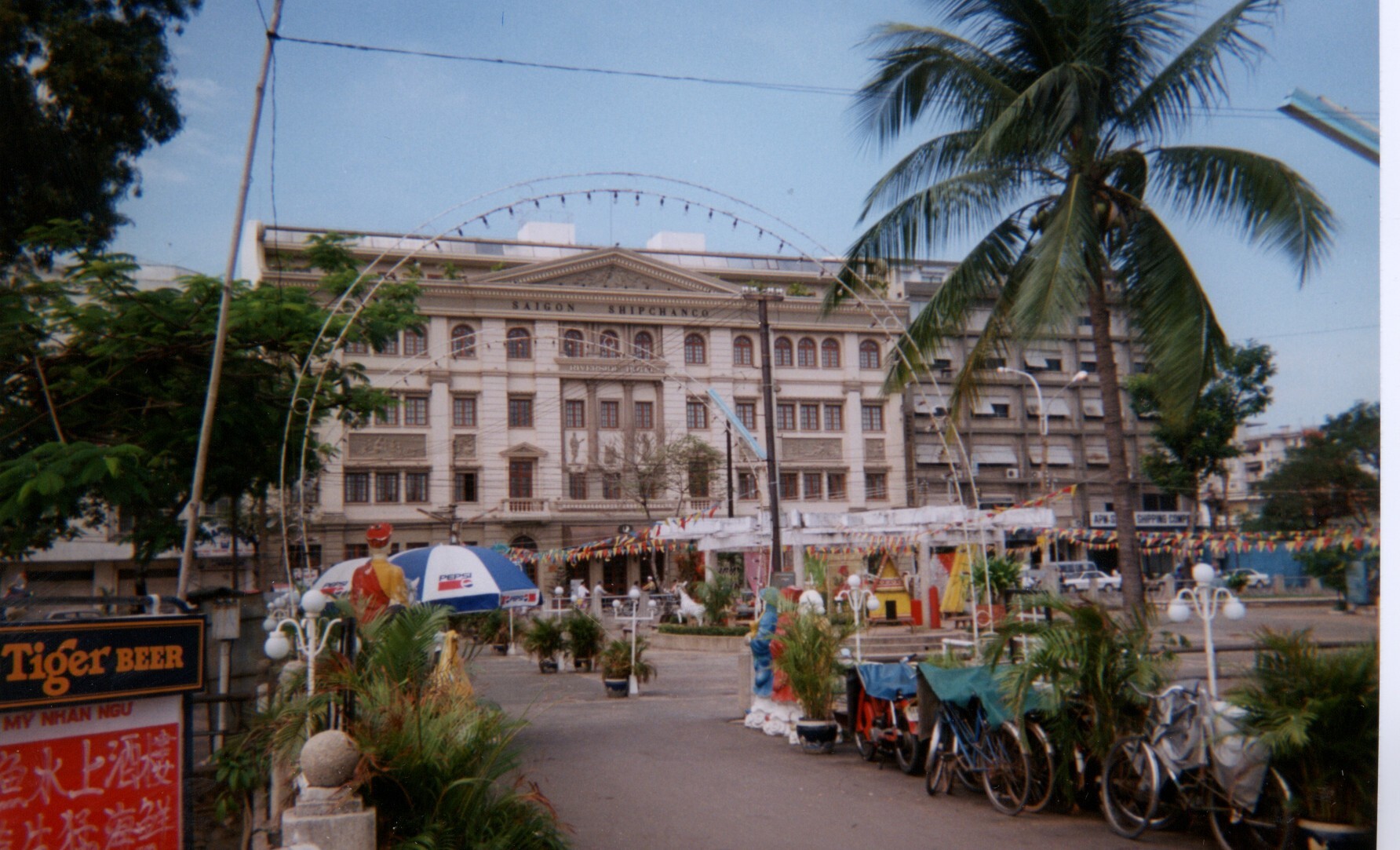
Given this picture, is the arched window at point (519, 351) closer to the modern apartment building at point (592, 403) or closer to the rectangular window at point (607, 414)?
the modern apartment building at point (592, 403)

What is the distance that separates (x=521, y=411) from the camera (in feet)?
158

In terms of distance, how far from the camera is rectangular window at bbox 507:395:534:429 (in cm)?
4791

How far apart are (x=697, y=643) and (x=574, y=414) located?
2173 centimetres

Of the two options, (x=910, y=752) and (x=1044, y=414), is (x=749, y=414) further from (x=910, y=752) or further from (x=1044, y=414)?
(x=910, y=752)

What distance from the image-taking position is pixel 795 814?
29.4 feet

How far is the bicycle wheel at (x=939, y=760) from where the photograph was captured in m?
9.45

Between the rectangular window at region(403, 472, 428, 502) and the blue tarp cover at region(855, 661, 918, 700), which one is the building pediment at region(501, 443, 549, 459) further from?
the blue tarp cover at region(855, 661, 918, 700)

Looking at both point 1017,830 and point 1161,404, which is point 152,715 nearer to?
point 1017,830

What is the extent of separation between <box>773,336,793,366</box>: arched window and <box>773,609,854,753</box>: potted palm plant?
129ft

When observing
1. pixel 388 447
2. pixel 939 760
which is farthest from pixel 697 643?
pixel 388 447

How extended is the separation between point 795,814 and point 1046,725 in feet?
6.99

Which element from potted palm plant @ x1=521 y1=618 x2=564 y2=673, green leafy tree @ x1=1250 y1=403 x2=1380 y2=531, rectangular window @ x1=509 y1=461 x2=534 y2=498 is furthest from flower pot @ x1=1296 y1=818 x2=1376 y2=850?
rectangular window @ x1=509 y1=461 x2=534 y2=498

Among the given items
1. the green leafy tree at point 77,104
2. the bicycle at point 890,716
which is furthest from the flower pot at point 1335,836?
the green leafy tree at point 77,104

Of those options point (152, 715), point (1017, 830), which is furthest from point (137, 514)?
point (1017, 830)
